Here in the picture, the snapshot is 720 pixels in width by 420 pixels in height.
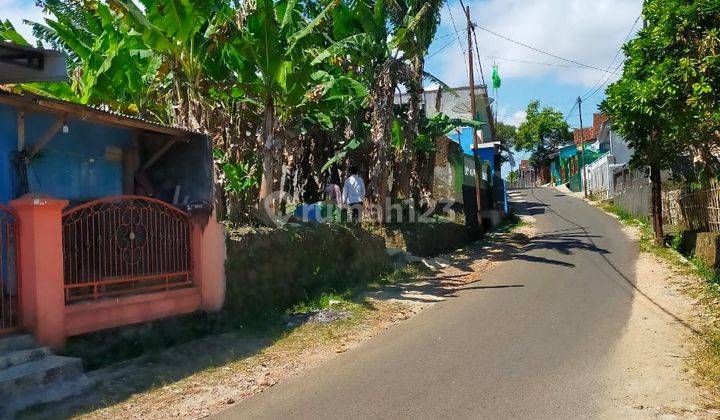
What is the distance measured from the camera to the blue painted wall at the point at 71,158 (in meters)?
7.34

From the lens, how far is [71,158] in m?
8.40

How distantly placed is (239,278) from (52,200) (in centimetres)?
324

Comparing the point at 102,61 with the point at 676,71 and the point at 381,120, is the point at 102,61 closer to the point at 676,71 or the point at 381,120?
the point at 381,120

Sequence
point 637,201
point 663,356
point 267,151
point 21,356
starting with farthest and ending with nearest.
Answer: point 637,201 → point 267,151 → point 663,356 → point 21,356

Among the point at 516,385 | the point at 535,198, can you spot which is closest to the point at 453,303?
the point at 516,385

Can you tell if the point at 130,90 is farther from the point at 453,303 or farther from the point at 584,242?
the point at 584,242

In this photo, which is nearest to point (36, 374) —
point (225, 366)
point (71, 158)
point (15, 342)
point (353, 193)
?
point (15, 342)

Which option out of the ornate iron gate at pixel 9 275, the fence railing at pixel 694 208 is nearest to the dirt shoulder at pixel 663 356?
the fence railing at pixel 694 208

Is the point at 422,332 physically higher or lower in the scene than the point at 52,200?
lower

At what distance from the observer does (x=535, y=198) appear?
41.0 m

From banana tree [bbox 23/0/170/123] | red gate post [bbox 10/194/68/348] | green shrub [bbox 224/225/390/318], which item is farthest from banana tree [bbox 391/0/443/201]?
red gate post [bbox 10/194/68/348]

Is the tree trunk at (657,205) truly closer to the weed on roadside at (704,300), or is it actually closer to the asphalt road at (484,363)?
the weed on roadside at (704,300)

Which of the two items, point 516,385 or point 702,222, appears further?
point 702,222

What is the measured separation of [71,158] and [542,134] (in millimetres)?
51179
